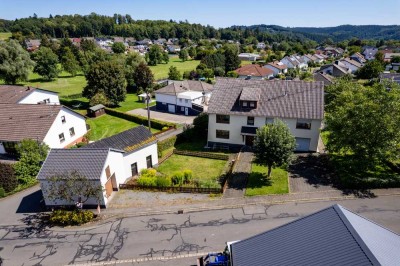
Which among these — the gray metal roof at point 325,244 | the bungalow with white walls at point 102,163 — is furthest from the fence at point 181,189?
the gray metal roof at point 325,244

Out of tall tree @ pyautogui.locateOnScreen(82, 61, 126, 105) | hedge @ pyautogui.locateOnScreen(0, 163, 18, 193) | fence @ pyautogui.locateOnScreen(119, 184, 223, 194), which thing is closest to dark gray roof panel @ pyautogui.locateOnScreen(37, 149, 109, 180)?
fence @ pyautogui.locateOnScreen(119, 184, 223, 194)

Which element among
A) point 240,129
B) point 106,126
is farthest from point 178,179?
point 106,126

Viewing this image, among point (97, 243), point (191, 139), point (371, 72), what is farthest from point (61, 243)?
point (371, 72)

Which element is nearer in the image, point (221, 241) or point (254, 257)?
point (254, 257)

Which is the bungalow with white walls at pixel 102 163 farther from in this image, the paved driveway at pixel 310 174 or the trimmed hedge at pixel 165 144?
the paved driveway at pixel 310 174

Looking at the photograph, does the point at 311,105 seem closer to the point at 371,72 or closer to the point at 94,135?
the point at 94,135

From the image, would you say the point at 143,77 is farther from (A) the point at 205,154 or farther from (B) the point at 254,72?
(A) the point at 205,154

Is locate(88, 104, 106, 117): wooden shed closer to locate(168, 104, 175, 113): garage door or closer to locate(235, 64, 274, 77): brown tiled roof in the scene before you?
locate(168, 104, 175, 113): garage door
